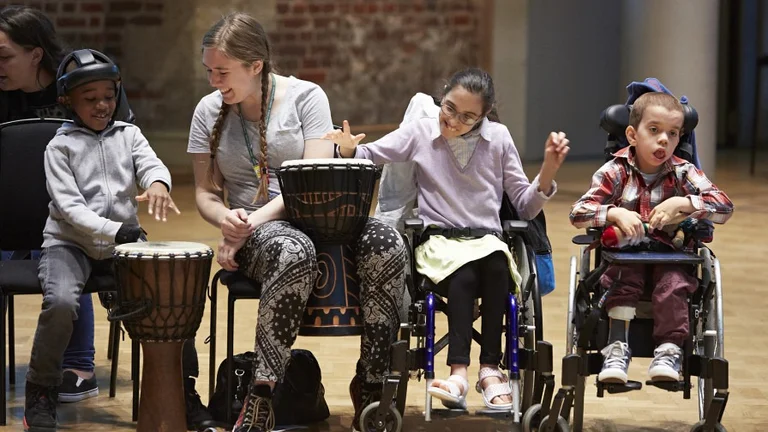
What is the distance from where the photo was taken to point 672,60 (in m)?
9.63

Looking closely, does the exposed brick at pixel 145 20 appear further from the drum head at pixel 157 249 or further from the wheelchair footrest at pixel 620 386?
the wheelchair footrest at pixel 620 386

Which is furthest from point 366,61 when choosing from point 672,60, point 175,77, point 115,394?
point 115,394

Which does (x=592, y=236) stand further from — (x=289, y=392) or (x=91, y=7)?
(x=91, y=7)

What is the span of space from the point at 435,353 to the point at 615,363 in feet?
1.69

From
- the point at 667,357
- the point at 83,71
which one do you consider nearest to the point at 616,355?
the point at 667,357

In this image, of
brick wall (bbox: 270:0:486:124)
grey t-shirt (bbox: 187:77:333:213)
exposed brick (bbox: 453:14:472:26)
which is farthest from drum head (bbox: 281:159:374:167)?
exposed brick (bbox: 453:14:472:26)

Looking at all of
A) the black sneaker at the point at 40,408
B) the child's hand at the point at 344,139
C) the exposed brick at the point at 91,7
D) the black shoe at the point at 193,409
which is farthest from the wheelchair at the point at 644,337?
the exposed brick at the point at 91,7

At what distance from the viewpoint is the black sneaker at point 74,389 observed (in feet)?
13.0

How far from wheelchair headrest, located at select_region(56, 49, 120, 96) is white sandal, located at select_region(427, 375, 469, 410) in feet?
4.41

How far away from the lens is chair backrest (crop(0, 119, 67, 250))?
3877 millimetres

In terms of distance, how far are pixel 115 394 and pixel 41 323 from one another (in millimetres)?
598

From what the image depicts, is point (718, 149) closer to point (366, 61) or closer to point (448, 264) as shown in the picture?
point (366, 61)

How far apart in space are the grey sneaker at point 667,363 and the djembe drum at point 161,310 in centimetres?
130

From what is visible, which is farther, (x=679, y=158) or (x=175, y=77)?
(x=175, y=77)
